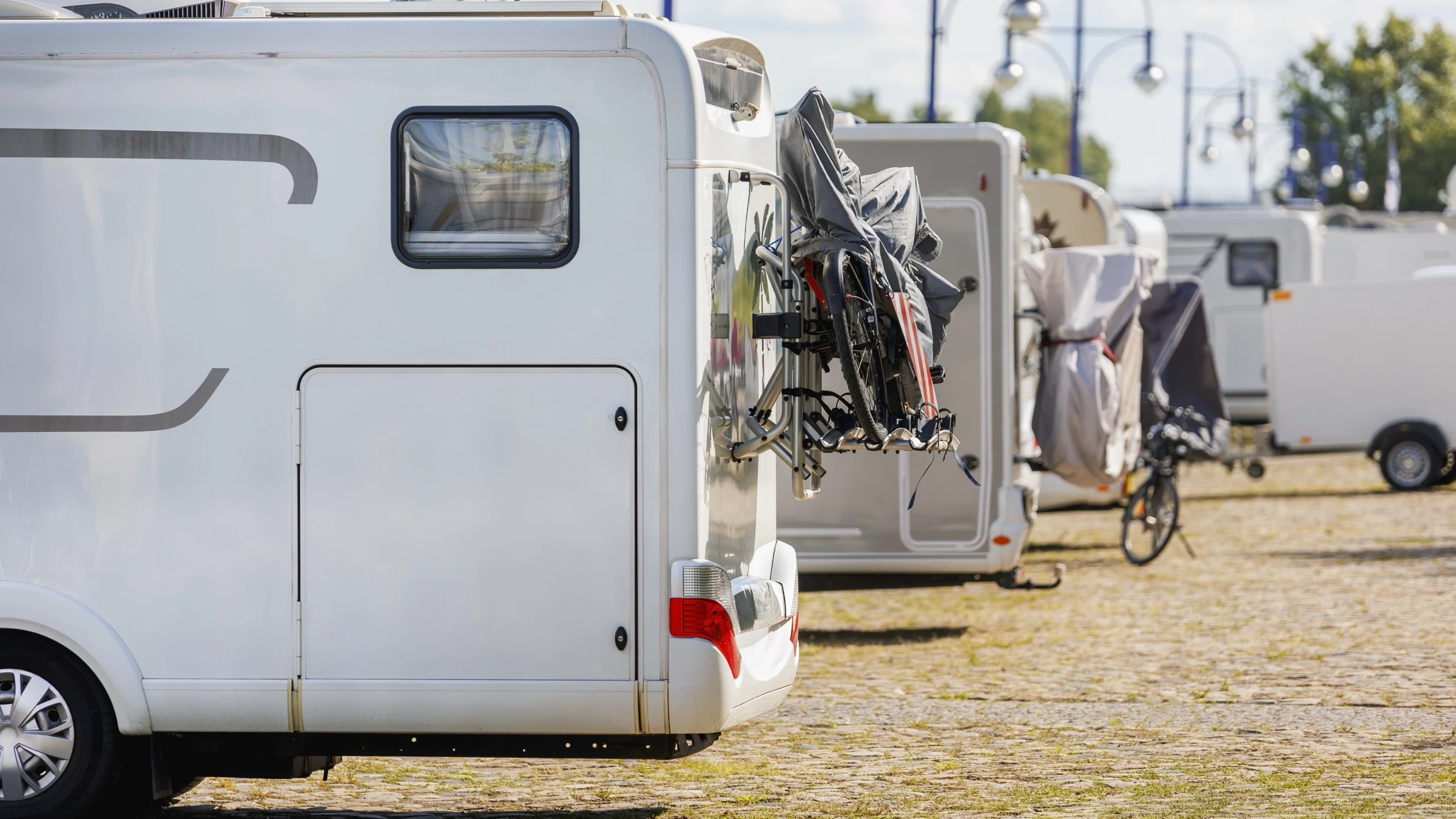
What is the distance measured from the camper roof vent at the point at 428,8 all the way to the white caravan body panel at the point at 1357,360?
1449 cm

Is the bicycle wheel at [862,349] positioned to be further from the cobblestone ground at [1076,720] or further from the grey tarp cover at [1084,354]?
the grey tarp cover at [1084,354]

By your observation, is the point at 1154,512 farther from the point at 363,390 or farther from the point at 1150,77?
the point at 1150,77

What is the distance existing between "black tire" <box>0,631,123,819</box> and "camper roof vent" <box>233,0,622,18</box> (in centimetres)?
226

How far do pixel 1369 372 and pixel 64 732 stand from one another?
1594cm

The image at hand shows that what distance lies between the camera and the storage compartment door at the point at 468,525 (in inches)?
217

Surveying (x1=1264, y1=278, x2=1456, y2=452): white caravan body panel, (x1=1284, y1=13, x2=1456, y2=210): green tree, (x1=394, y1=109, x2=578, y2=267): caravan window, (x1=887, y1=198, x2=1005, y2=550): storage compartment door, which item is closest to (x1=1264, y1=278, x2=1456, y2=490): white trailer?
(x1=1264, y1=278, x2=1456, y2=452): white caravan body panel

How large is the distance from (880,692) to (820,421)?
3.27 metres

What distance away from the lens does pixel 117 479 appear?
5656 millimetres

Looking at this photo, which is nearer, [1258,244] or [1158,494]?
[1158,494]

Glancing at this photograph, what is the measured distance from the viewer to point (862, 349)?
5793mm

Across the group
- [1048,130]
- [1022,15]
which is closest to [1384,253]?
[1022,15]

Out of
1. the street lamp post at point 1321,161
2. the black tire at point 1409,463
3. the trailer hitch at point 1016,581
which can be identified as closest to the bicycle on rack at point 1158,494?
the trailer hitch at point 1016,581

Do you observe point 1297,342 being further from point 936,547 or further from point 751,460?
point 751,460

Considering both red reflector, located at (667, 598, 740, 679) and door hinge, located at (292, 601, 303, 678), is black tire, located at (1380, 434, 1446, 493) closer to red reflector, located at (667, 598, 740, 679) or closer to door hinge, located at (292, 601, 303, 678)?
red reflector, located at (667, 598, 740, 679)
